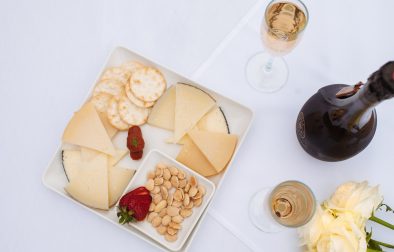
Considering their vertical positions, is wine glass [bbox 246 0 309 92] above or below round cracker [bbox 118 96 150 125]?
above

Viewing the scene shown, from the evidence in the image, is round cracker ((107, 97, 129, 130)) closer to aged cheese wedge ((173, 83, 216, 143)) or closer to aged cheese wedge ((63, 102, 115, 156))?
aged cheese wedge ((63, 102, 115, 156))

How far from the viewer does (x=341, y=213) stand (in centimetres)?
71

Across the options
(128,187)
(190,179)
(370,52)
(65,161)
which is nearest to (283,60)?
(370,52)

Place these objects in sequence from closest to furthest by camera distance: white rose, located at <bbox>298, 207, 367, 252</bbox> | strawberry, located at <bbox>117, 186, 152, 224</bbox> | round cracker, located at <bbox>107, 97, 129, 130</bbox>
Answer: white rose, located at <bbox>298, 207, 367, 252</bbox>
strawberry, located at <bbox>117, 186, 152, 224</bbox>
round cracker, located at <bbox>107, 97, 129, 130</bbox>

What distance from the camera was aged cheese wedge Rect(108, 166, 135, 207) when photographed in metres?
0.91

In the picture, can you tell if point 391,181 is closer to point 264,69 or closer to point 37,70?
point 264,69

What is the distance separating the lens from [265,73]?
3.11ft

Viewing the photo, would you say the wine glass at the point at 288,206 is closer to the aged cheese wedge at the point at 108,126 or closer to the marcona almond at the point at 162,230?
the marcona almond at the point at 162,230

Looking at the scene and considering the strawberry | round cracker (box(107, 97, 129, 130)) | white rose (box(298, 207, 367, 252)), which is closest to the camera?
white rose (box(298, 207, 367, 252))

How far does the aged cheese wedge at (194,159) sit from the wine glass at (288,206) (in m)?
0.14

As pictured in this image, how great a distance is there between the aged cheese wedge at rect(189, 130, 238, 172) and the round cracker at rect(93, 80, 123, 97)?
224 millimetres

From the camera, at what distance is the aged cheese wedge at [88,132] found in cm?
91

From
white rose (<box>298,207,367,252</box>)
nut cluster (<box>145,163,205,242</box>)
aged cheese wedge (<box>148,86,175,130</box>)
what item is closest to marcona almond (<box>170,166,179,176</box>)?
nut cluster (<box>145,163,205,242</box>)

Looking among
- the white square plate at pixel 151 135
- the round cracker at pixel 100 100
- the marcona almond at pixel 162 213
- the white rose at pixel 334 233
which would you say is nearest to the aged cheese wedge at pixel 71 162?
the white square plate at pixel 151 135
